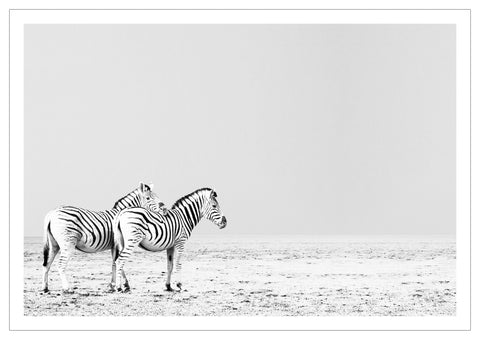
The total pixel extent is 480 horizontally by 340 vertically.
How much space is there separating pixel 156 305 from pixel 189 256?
1262 cm

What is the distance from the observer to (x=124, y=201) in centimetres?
1341

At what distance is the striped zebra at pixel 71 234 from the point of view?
12389 millimetres

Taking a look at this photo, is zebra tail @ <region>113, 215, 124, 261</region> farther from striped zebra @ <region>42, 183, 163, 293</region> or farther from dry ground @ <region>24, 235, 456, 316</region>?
dry ground @ <region>24, 235, 456, 316</region>

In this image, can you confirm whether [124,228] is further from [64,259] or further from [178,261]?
[178,261]

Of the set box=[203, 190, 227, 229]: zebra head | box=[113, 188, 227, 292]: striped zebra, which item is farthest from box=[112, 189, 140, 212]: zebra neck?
box=[203, 190, 227, 229]: zebra head

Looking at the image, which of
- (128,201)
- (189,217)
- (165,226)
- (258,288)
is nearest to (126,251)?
(165,226)

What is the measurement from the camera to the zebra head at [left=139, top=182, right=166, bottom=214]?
525 inches

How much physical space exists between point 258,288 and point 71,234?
4219mm

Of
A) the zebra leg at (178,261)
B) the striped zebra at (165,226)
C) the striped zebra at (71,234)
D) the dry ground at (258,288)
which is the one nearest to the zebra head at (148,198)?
the striped zebra at (165,226)

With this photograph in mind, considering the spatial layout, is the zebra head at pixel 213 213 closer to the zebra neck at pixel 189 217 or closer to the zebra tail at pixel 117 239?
the zebra neck at pixel 189 217

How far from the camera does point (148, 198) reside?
1341 cm
